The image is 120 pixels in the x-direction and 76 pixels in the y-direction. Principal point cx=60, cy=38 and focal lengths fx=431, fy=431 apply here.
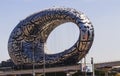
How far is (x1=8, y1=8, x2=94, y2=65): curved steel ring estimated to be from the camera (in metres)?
120

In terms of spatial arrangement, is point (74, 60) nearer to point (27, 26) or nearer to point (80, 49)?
point (80, 49)

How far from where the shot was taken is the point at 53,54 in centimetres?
12575

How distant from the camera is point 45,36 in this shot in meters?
133

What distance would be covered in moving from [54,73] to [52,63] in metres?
9.38

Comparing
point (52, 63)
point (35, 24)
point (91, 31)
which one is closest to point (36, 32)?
point (35, 24)

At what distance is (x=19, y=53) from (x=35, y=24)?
10159mm

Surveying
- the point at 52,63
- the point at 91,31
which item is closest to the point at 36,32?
the point at 52,63

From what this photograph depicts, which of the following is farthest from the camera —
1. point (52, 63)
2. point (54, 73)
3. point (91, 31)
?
point (54, 73)

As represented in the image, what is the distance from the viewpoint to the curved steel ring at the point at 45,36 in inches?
4710

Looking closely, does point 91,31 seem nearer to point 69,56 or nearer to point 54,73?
point 69,56

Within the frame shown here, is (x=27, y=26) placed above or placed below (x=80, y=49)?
above

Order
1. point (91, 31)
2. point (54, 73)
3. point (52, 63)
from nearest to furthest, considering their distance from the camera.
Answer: point (91, 31) → point (52, 63) → point (54, 73)

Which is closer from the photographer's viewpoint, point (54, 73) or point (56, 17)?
point (56, 17)

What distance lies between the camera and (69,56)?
399 ft
